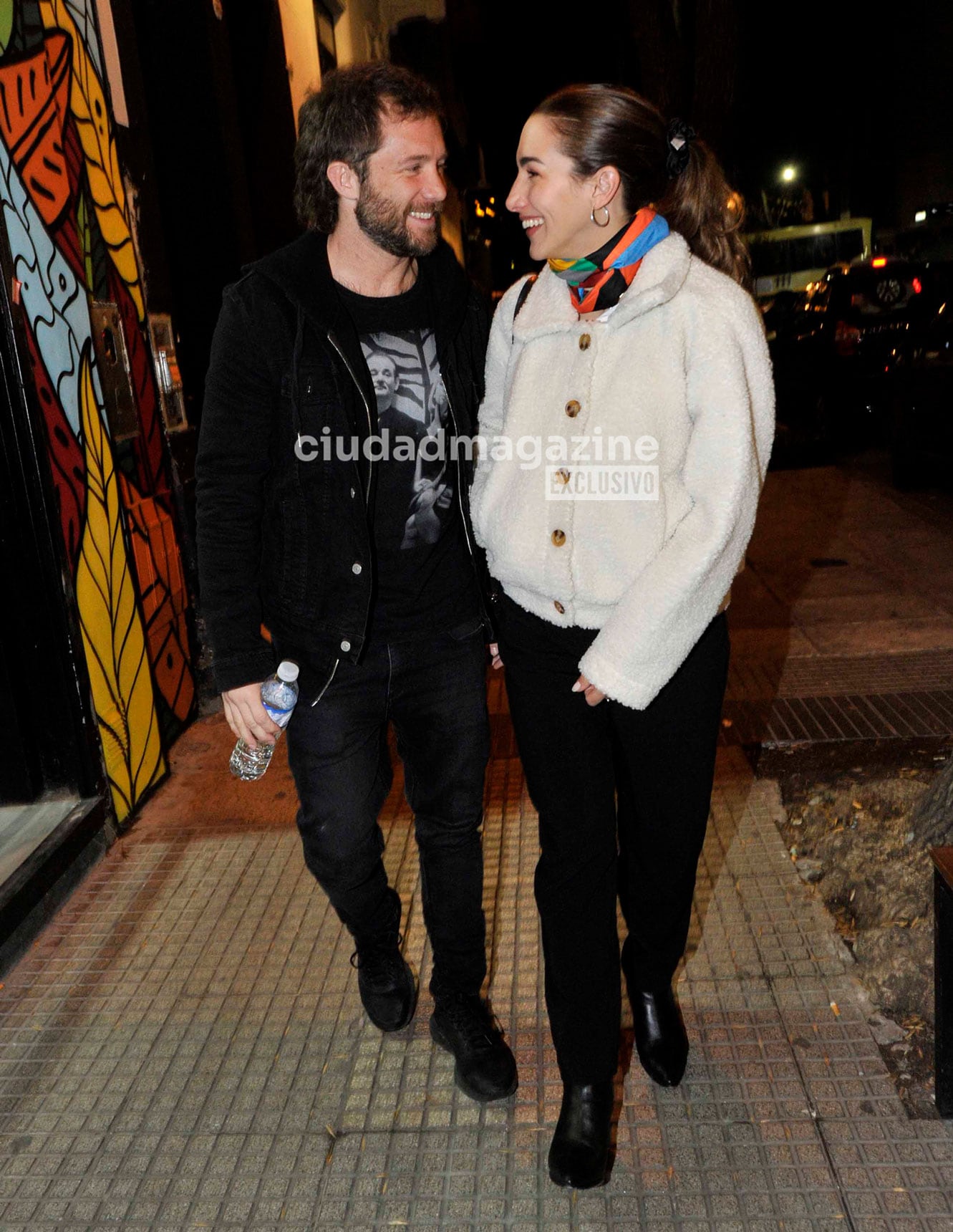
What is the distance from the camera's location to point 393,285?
2.42 meters

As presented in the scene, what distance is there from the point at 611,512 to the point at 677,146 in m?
0.73

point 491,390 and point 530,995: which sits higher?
point 491,390

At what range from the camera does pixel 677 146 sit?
2057 mm

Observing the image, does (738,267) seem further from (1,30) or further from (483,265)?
(483,265)

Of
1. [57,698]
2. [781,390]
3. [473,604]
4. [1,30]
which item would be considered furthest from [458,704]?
[781,390]

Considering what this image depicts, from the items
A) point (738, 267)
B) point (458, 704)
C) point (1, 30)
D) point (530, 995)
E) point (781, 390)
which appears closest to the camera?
point (738, 267)

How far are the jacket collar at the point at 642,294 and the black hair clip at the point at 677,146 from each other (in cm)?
14

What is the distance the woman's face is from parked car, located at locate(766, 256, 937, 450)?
10.5 m

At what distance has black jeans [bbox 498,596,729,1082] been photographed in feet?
Result: 7.11

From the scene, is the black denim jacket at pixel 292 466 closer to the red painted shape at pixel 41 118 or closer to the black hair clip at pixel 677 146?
the black hair clip at pixel 677 146

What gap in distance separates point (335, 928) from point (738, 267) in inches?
89.4

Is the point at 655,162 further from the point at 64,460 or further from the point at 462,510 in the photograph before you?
the point at 64,460

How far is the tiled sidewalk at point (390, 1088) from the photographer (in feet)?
7.31

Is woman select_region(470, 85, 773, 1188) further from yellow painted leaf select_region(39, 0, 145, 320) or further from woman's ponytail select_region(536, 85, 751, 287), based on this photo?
yellow painted leaf select_region(39, 0, 145, 320)
